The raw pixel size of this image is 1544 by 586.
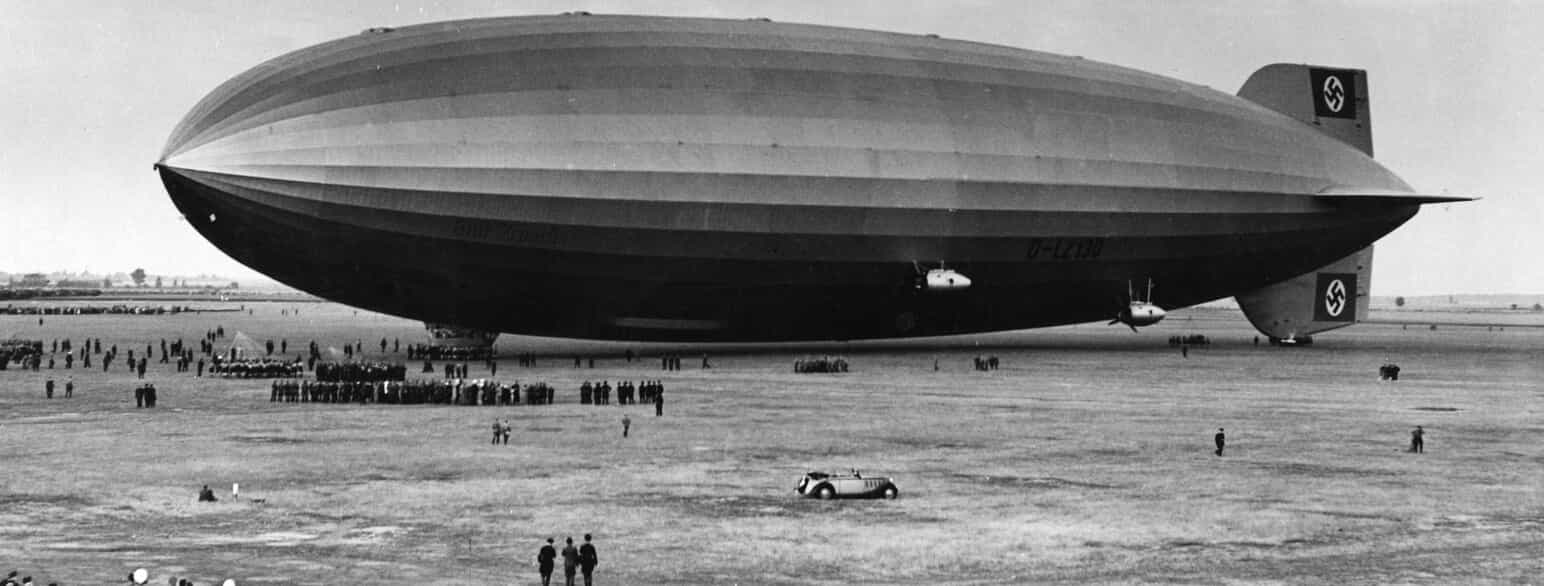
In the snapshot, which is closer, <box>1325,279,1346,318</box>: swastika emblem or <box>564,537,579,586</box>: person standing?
<box>564,537,579,586</box>: person standing

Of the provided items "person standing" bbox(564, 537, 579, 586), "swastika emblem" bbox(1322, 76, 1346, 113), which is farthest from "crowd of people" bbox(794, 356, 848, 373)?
"person standing" bbox(564, 537, 579, 586)

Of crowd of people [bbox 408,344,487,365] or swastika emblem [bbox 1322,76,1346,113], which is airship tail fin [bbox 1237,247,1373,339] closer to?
swastika emblem [bbox 1322,76,1346,113]

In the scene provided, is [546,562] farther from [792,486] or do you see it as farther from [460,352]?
[460,352]

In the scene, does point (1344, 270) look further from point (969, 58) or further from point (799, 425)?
point (799, 425)

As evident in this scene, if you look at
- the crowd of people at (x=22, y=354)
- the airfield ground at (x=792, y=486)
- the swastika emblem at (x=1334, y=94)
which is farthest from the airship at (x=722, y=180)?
the crowd of people at (x=22, y=354)

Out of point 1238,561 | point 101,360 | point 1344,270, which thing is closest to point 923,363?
point 1344,270

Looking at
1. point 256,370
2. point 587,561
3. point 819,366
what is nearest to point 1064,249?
point 819,366

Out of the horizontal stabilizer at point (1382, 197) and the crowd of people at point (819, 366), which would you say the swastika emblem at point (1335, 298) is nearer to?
the horizontal stabilizer at point (1382, 197)

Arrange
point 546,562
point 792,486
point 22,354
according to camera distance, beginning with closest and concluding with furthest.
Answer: point 546,562, point 792,486, point 22,354
